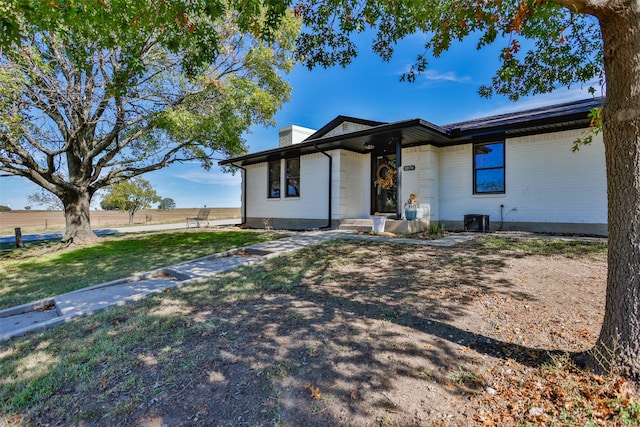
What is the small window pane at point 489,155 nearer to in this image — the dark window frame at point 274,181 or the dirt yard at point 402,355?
the dirt yard at point 402,355

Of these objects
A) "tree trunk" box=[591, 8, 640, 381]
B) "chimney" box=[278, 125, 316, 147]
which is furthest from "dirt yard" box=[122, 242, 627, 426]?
"chimney" box=[278, 125, 316, 147]

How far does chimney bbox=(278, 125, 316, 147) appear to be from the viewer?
14.7 m

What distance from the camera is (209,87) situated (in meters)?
9.15

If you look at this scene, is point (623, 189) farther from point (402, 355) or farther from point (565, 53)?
point (565, 53)

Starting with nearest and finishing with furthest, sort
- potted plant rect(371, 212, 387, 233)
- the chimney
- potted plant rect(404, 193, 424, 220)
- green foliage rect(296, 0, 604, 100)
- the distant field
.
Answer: green foliage rect(296, 0, 604, 100), potted plant rect(404, 193, 424, 220), potted plant rect(371, 212, 387, 233), the chimney, the distant field

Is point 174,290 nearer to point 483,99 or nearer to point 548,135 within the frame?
point 483,99

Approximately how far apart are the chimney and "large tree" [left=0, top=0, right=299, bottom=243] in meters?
2.64

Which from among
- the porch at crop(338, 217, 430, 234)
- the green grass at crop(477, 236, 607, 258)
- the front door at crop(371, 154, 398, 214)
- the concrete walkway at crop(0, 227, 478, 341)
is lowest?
the concrete walkway at crop(0, 227, 478, 341)

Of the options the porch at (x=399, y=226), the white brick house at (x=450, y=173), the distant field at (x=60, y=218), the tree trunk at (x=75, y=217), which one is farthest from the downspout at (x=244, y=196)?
the distant field at (x=60, y=218)

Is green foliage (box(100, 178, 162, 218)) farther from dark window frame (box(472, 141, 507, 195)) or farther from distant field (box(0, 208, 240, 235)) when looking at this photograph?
dark window frame (box(472, 141, 507, 195))

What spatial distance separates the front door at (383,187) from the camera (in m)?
11.6

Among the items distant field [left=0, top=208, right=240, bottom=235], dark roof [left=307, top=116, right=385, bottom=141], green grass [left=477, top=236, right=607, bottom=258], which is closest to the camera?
green grass [left=477, top=236, right=607, bottom=258]

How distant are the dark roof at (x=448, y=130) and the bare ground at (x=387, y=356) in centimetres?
497

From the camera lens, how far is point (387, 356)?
257 cm
